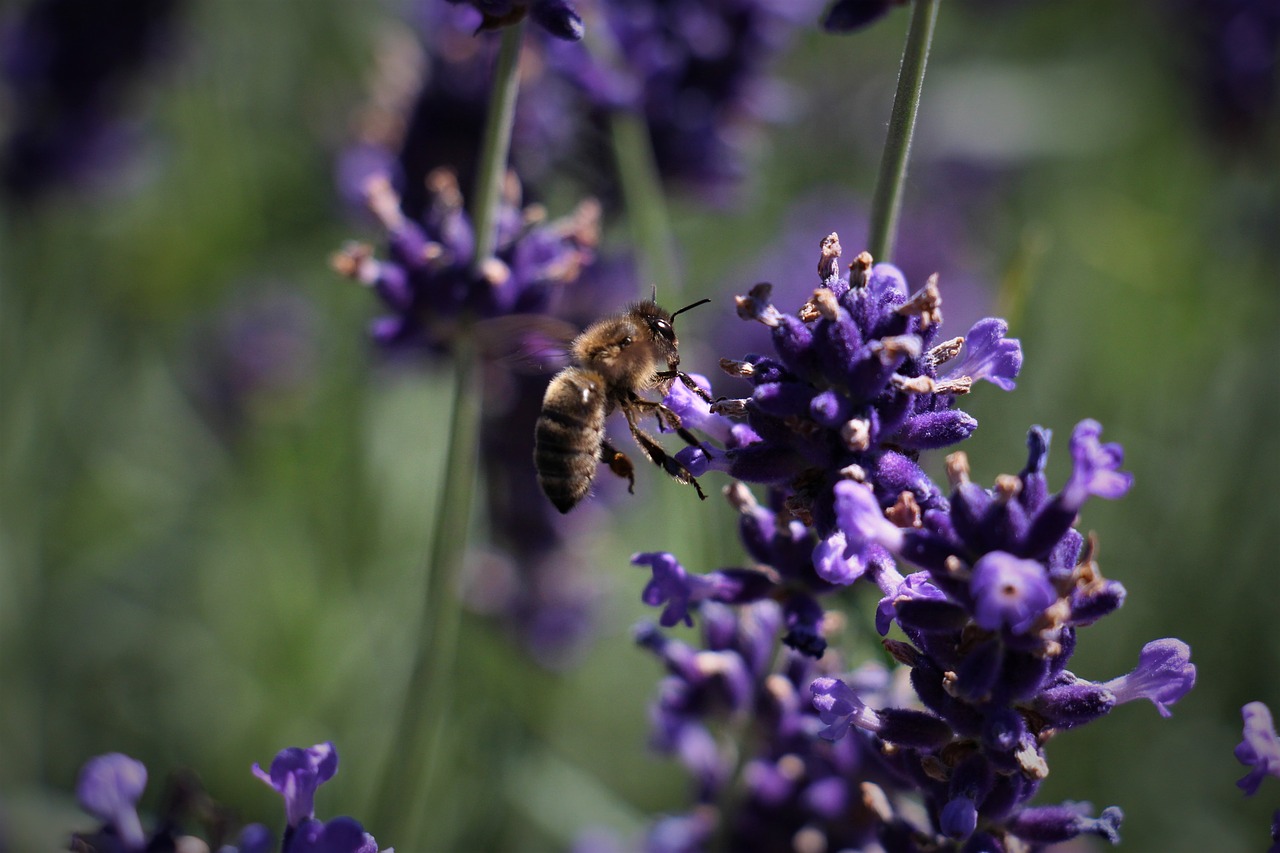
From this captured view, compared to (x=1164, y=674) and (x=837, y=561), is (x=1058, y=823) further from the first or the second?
(x=837, y=561)

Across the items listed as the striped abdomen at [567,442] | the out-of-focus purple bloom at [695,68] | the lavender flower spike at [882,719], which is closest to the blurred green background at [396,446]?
the out-of-focus purple bloom at [695,68]

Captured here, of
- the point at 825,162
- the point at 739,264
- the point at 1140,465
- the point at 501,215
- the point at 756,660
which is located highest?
the point at 825,162

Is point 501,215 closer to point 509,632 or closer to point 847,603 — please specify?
point 847,603

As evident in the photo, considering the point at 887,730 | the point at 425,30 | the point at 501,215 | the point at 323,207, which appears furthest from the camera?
the point at 323,207

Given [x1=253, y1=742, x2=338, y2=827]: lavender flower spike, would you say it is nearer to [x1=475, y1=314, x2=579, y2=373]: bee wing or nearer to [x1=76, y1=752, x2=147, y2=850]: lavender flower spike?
[x1=76, y1=752, x2=147, y2=850]: lavender flower spike

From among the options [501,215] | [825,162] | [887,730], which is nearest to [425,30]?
[501,215]

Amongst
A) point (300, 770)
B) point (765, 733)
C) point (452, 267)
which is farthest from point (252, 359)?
point (300, 770)

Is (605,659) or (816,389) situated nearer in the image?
(816,389)

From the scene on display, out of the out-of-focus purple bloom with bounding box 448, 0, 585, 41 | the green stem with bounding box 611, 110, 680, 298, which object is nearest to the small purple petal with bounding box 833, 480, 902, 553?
the out-of-focus purple bloom with bounding box 448, 0, 585, 41
